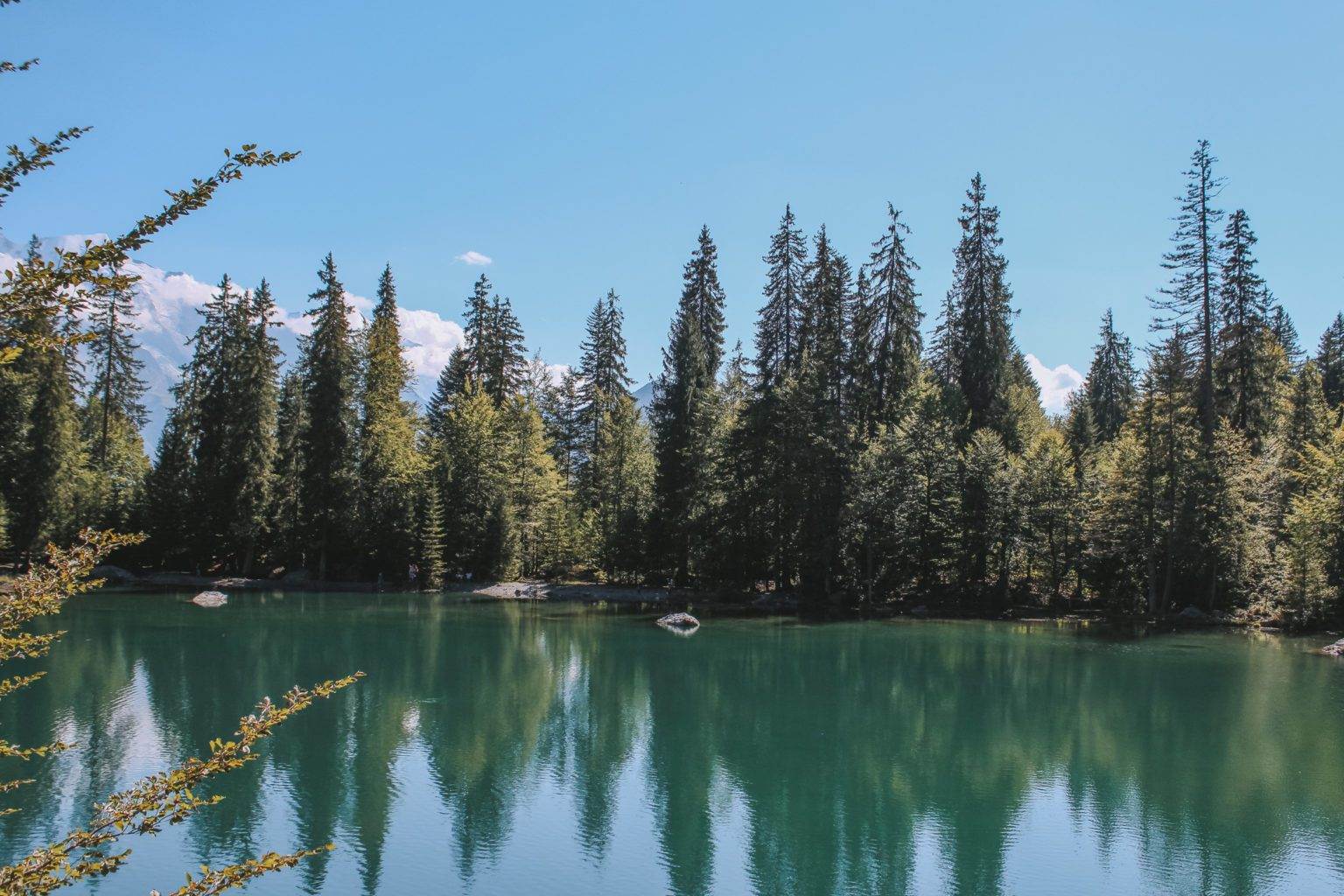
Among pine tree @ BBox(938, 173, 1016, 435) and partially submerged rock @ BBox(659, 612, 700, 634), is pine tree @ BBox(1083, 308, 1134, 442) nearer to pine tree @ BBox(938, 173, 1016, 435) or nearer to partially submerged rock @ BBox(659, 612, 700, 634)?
pine tree @ BBox(938, 173, 1016, 435)

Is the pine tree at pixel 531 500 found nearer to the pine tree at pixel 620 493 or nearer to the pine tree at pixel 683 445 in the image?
the pine tree at pixel 620 493

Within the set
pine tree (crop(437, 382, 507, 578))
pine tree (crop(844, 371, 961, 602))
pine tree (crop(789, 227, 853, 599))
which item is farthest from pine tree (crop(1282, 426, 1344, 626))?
pine tree (crop(437, 382, 507, 578))

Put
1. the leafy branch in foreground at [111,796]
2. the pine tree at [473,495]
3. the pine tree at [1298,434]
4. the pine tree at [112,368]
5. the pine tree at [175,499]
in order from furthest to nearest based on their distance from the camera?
the pine tree at [112,368], the pine tree at [175,499], the pine tree at [473,495], the pine tree at [1298,434], the leafy branch in foreground at [111,796]

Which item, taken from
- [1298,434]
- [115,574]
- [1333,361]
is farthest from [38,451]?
[1333,361]

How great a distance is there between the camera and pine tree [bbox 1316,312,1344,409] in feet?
216

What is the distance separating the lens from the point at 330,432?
5234 cm

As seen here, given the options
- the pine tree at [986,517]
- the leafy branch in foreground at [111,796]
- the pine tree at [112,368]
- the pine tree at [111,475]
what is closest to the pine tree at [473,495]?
the pine tree at [111,475]

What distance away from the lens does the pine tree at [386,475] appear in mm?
52844

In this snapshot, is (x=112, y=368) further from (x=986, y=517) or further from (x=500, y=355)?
(x=986, y=517)

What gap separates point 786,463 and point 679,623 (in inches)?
420

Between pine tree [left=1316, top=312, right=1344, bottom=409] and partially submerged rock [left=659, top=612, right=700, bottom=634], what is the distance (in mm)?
50715

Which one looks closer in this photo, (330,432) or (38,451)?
(38,451)

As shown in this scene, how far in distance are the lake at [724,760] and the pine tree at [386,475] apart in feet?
57.8

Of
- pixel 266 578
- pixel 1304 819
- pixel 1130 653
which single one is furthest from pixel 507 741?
pixel 266 578
